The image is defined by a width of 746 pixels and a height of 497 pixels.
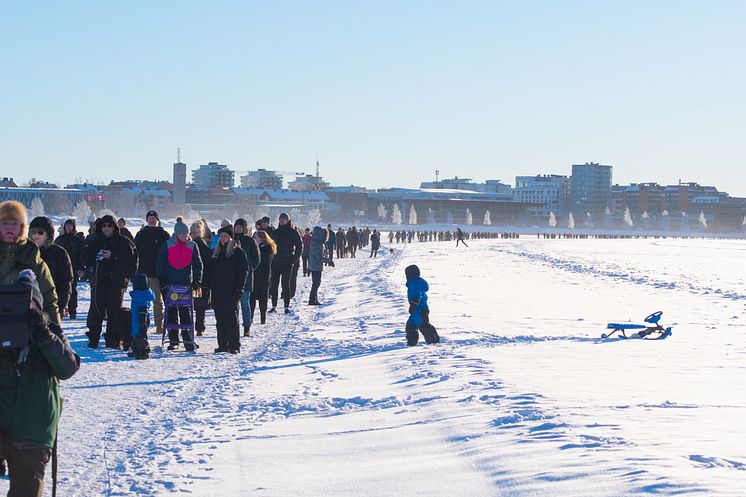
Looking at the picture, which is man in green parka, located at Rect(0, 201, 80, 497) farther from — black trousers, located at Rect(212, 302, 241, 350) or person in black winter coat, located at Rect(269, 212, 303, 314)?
person in black winter coat, located at Rect(269, 212, 303, 314)

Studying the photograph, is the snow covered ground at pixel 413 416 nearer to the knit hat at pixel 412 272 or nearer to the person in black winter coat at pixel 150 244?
the knit hat at pixel 412 272

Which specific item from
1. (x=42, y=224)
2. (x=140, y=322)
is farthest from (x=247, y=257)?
(x=42, y=224)

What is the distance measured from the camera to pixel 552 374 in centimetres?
928

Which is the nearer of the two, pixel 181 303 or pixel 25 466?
pixel 25 466

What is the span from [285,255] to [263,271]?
2.20 m

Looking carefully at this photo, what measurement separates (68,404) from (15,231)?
12.6 ft

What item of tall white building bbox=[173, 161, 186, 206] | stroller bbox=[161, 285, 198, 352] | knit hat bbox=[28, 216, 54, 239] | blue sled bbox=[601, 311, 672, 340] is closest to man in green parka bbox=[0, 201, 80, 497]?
knit hat bbox=[28, 216, 54, 239]

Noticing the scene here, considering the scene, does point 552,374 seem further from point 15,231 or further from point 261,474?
point 15,231

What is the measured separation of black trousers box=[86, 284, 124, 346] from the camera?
11367 millimetres

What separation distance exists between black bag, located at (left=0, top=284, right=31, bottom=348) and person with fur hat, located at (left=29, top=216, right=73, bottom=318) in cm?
206

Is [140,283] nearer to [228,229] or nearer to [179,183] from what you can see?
[228,229]

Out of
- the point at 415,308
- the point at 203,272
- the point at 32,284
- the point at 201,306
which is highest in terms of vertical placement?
the point at 32,284

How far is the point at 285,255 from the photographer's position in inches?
653

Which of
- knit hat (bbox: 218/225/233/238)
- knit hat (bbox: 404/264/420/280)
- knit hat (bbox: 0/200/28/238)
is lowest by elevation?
knit hat (bbox: 404/264/420/280)
